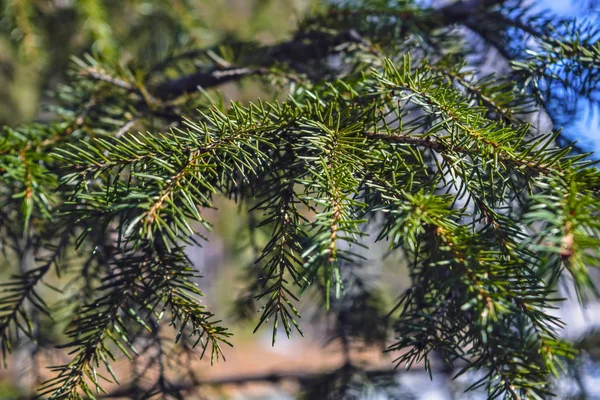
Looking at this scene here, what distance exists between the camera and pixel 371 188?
0.41m

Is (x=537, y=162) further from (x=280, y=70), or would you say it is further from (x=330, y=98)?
(x=280, y=70)

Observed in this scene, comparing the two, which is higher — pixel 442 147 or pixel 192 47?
pixel 192 47

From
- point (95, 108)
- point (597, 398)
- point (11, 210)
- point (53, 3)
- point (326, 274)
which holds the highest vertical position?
point (53, 3)

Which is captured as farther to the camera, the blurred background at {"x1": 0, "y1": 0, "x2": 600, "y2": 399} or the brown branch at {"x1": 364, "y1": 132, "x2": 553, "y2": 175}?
the blurred background at {"x1": 0, "y1": 0, "x2": 600, "y2": 399}

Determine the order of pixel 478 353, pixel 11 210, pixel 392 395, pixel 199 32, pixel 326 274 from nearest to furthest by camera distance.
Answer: pixel 326 274
pixel 478 353
pixel 11 210
pixel 392 395
pixel 199 32

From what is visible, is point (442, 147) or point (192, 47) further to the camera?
point (192, 47)

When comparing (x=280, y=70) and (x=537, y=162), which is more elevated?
(x=280, y=70)

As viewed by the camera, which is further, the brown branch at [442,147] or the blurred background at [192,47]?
the blurred background at [192,47]

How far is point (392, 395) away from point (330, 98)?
488 millimetres

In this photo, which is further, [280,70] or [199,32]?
[199,32]

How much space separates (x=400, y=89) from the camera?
43cm

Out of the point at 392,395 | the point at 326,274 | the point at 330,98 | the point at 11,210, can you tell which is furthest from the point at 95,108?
the point at 392,395

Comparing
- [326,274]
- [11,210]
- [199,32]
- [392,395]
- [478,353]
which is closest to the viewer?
[326,274]

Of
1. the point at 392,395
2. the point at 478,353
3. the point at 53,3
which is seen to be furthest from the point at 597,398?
the point at 53,3
